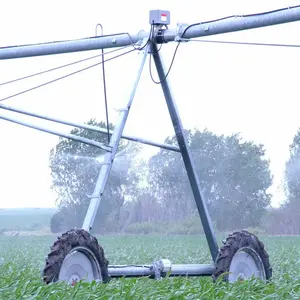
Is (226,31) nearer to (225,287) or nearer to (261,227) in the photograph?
(225,287)

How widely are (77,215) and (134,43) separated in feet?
79.5

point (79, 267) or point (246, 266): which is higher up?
point (246, 266)

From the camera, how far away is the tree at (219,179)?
1469 inches

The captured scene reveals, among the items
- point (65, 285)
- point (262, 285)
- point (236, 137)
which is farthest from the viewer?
point (236, 137)

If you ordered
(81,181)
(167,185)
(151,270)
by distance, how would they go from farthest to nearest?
(167,185), (81,181), (151,270)

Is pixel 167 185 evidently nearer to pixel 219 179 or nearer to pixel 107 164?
pixel 219 179

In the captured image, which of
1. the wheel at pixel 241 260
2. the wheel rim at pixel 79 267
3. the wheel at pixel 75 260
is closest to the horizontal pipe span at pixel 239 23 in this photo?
the wheel at pixel 241 260

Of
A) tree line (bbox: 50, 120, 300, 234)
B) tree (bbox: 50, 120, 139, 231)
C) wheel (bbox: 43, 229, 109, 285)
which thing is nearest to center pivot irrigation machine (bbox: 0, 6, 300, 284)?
wheel (bbox: 43, 229, 109, 285)

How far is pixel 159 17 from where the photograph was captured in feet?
39.4

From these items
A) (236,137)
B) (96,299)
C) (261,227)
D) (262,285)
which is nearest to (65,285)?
(96,299)

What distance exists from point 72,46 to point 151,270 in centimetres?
284

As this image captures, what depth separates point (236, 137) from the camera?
135 feet

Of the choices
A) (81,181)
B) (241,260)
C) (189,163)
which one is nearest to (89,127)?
(189,163)

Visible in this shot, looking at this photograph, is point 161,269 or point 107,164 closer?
point 107,164
